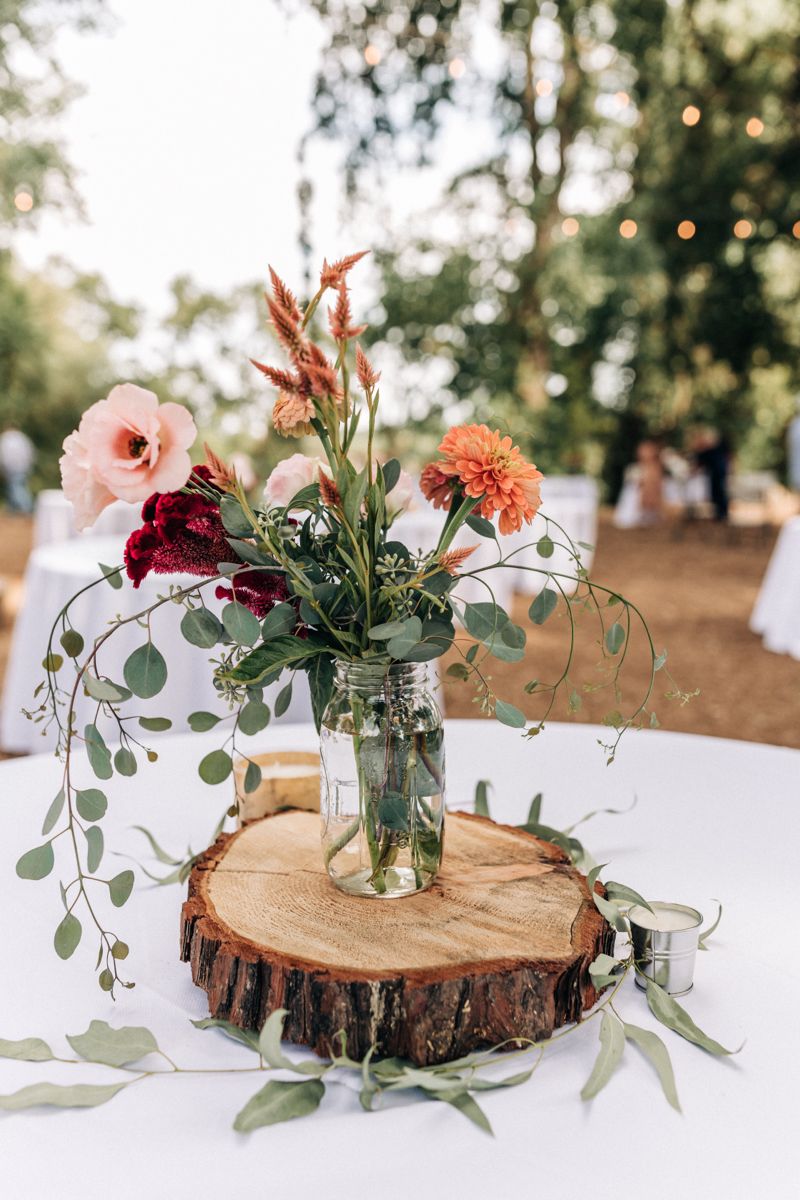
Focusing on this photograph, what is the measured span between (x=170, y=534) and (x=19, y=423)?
17.8 metres

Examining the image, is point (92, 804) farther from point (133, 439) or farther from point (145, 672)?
point (133, 439)

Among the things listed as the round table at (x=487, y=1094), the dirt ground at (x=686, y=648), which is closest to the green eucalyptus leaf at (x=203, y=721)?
the round table at (x=487, y=1094)

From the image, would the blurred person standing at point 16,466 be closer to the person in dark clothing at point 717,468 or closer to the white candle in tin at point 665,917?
the person in dark clothing at point 717,468

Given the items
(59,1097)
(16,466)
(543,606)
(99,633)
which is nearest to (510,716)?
(543,606)

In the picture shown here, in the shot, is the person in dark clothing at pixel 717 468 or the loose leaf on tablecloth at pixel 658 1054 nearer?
the loose leaf on tablecloth at pixel 658 1054

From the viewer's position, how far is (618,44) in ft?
35.0

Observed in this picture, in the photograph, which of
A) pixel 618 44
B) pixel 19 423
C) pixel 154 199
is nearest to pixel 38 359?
pixel 19 423

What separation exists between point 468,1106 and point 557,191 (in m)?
12.4

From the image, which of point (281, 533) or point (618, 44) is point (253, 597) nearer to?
point (281, 533)

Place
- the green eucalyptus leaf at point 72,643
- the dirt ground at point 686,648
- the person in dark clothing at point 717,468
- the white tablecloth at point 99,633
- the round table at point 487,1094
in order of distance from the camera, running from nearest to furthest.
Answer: the round table at point 487,1094
the green eucalyptus leaf at point 72,643
the white tablecloth at point 99,633
the dirt ground at point 686,648
the person in dark clothing at point 717,468

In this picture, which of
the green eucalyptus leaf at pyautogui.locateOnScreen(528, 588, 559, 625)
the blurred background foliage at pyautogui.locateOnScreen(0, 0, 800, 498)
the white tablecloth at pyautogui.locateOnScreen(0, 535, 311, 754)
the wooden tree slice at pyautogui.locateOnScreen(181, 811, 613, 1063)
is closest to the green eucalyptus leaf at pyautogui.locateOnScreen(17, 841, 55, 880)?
the wooden tree slice at pyautogui.locateOnScreen(181, 811, 613, 1063)

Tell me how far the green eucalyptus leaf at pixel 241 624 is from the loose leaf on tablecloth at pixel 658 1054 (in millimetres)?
403

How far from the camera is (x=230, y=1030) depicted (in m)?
0.75

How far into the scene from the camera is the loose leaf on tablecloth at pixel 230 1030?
74 centimetres
